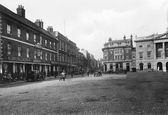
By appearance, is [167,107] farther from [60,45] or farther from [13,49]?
[60,45]

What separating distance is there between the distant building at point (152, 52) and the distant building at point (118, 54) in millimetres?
5359

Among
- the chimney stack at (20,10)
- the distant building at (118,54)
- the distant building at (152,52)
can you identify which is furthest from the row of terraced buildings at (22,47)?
the distant building at (152,52)

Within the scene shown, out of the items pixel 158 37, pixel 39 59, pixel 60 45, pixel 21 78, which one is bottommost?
pixel 21 78

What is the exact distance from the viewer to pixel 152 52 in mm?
58781

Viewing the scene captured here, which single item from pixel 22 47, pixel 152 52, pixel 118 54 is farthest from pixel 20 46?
pixel 118 54

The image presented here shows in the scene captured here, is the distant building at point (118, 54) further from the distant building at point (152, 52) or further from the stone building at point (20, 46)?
the stone building at point (20, 46)

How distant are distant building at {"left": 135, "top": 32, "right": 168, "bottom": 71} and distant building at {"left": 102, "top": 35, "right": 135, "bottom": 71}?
536 centimetres

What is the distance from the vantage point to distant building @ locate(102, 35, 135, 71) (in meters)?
66.1

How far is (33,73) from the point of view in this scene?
71.4ft

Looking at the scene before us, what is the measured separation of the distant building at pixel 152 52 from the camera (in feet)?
181

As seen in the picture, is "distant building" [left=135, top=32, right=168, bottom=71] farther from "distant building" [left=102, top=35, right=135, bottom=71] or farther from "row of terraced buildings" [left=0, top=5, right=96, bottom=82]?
"row of terraced buildings" [left=0, top=5, right=96, bottom=82]

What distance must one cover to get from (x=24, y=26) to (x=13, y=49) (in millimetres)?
5049

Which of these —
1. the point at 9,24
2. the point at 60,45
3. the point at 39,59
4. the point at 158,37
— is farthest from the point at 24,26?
the point at 158,37

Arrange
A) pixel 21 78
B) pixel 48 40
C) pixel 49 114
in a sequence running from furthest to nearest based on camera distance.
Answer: pixel 48 40, pixel 21 78, pixel 49 114
